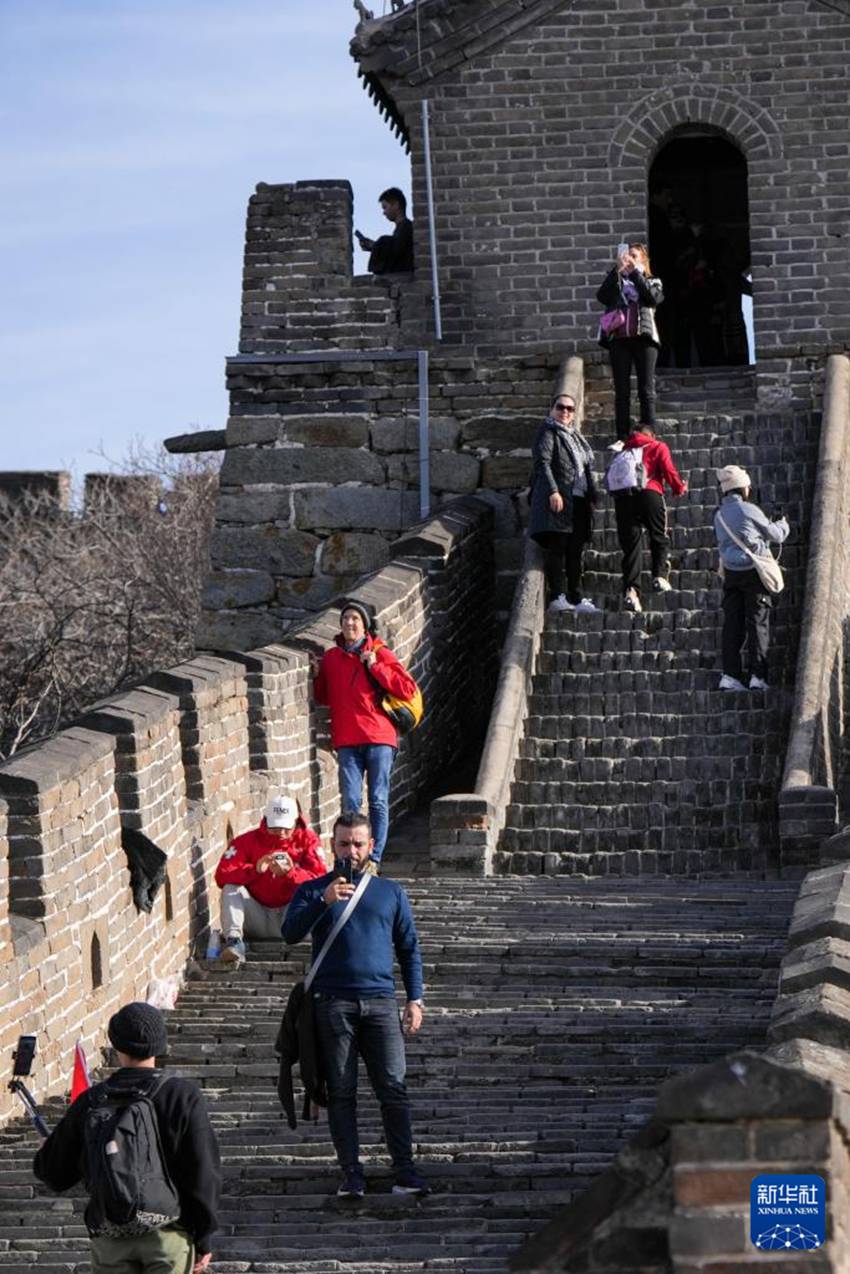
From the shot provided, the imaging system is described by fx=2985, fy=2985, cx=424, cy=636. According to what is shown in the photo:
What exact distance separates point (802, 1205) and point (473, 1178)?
4025 mm

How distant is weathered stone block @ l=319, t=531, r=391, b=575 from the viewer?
22.7m

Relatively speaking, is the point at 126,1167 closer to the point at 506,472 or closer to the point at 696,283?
the point at 506,472

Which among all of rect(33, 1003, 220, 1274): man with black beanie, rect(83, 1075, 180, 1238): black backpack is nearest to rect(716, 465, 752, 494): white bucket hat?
rect(33, 1003, 220, 1274): man with black beanie

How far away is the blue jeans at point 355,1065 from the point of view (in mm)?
9781

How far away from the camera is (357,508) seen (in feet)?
74.7

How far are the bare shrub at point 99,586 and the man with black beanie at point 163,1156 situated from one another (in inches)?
706

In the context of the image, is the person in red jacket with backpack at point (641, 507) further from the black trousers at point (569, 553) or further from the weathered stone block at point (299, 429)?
the weathered stone block at point (299, 429)

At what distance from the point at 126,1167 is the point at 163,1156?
0.14m

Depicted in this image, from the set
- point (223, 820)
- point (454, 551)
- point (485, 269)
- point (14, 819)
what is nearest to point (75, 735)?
point (14, 819)

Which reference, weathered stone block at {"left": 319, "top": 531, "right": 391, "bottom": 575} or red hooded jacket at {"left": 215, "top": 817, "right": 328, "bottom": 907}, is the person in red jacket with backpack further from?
red hooded jacket at {"left": 215, "top": 817, "right": 328, "bottom": 907}

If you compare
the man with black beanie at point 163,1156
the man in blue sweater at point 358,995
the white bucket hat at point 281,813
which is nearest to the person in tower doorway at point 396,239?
the white bucket hat at point 281,813

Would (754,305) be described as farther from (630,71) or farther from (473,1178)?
(473,1178)

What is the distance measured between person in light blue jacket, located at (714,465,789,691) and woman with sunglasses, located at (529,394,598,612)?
47.9 inches

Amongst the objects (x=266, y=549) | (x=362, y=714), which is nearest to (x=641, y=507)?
(x=362, y=714)
